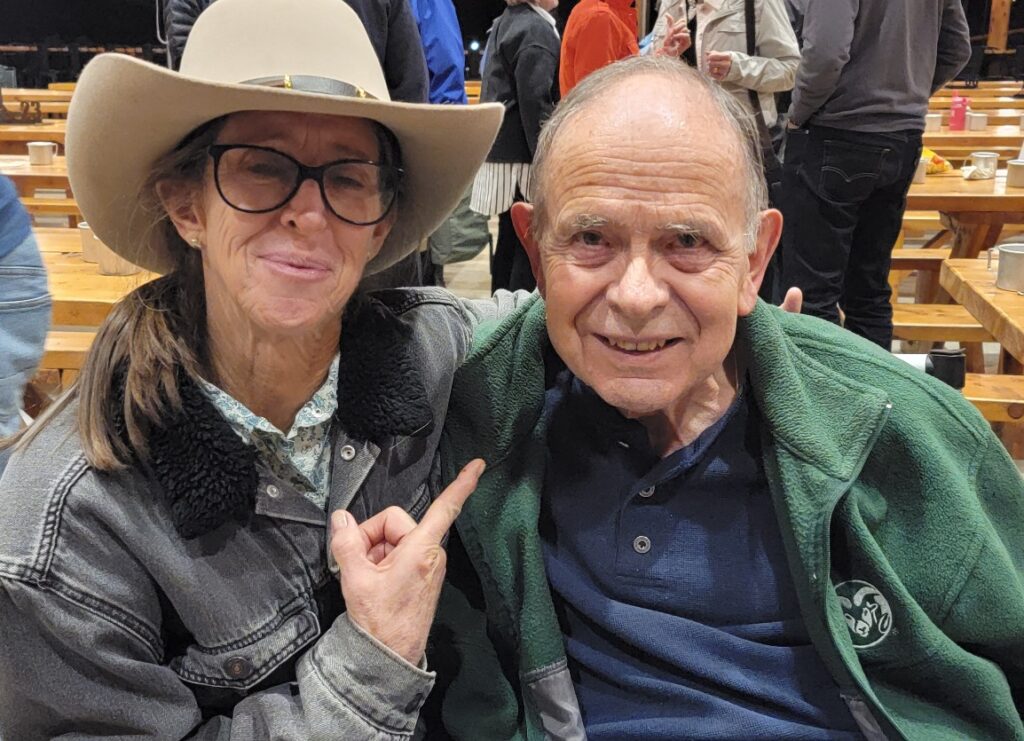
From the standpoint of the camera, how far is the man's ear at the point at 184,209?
125cm

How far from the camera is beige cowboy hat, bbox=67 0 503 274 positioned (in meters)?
1.12

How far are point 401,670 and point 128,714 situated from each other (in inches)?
12.8

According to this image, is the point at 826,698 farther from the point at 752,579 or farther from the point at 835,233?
the point at 835,233

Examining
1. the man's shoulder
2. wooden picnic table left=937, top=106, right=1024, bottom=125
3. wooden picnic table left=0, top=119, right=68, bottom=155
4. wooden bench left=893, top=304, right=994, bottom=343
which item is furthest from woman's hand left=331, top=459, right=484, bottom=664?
wooden picnic table left=937, top=106, right=1024, bottom=125

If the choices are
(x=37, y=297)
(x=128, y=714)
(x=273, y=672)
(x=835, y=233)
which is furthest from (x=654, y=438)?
(x=835, y=233)

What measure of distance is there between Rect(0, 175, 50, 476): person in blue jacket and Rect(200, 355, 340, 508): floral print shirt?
681mm

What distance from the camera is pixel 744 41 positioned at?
11.1ft

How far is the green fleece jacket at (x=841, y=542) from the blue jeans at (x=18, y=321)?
85cm

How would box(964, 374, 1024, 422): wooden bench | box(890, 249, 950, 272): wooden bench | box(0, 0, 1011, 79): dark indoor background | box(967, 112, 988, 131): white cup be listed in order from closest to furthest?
box(964, 374, 1024, 422): wooden bench
box(890, 249, 950, 272): wooden bench
box(967, 112, 988, 131): white cup
box(0, 0, 1011, 79): dark indoor background

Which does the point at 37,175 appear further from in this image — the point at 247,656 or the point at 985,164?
the point at 985,164

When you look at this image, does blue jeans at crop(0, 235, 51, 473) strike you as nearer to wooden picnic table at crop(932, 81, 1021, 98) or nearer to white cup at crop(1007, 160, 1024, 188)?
white cup at crop(1007, 160, 1024, 188)

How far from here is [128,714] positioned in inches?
44.1

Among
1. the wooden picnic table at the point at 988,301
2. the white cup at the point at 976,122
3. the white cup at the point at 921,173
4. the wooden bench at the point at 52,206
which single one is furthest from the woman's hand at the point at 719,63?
the white cup at the point at 976,122

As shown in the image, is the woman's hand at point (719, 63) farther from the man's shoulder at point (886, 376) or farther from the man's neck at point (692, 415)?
the man's neck at point (692, 415)
